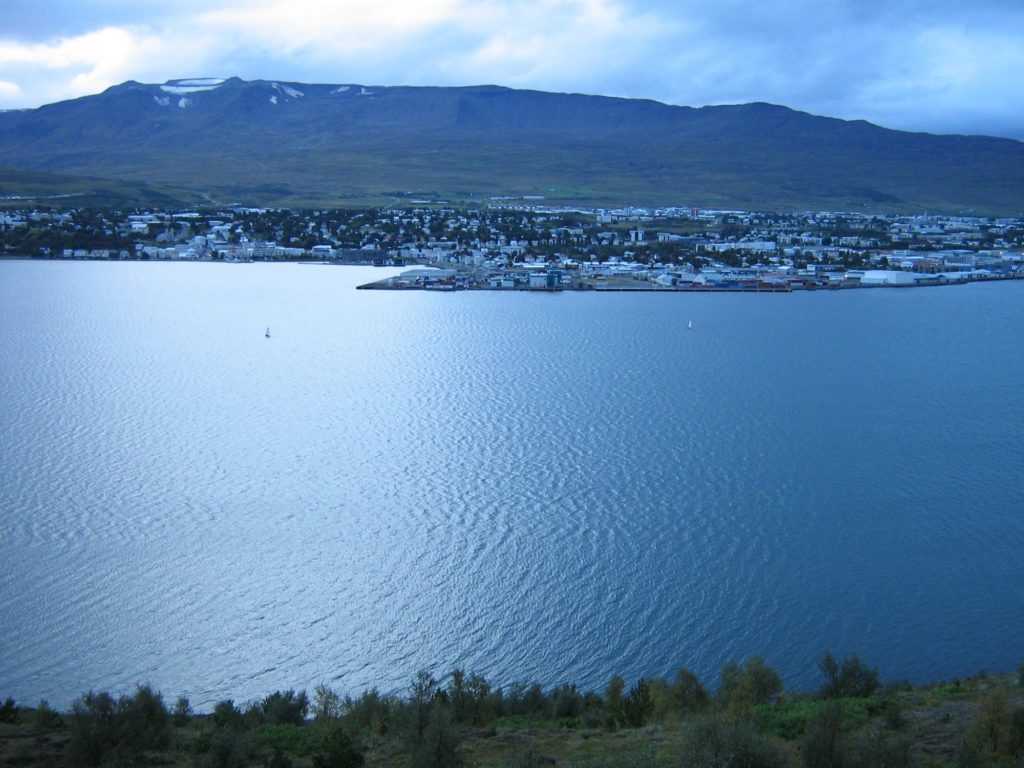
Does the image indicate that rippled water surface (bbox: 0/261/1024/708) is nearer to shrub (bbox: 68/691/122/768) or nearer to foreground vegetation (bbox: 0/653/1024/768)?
foreground vegetation (bbox: 0/653/1024/768)

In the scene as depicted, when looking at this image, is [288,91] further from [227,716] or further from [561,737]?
[561,737]

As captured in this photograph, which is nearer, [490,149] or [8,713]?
[8,713]

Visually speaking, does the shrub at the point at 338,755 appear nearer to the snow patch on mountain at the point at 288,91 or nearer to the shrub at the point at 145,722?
the shrub at the point at 145,722

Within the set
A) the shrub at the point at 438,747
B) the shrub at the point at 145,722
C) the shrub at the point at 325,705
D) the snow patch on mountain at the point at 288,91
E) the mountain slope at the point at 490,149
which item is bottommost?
the shrub at the point at 325,705

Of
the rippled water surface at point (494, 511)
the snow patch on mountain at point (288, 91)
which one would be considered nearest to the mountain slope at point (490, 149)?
the snow patch on mountain at point (288, 91)

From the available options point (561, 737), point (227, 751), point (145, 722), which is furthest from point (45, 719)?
point (561, 737)

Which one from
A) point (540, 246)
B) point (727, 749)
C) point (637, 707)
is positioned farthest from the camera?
point (540, 246)

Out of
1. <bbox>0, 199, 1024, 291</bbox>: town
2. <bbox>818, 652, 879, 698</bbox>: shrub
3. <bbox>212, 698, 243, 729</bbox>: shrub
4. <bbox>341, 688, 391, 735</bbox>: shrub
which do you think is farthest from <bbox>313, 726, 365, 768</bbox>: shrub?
<bbox>0, 199, 1024, 291</bbox>: town

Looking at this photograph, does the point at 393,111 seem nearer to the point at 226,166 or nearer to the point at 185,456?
the point at 226,166
